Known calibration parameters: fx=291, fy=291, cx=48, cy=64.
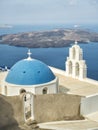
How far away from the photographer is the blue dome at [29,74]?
20.4 m

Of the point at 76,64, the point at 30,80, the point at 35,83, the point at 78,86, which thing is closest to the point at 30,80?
the point at 30,80

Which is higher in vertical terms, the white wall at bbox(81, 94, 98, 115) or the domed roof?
the domed roof

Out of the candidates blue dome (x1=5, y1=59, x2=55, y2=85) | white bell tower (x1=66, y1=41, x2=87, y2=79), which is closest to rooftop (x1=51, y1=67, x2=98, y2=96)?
white bell tower (x1=66, y1=41, x2=87, y2=79)

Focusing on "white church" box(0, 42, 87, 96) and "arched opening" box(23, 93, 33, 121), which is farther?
"white church" box(0, 42, 87, 96)

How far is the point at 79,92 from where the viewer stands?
73.9 feet

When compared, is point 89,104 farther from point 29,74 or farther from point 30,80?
point 29,74

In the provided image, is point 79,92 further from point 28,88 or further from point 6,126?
point 6,126

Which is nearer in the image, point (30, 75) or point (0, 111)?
point (0, 111)

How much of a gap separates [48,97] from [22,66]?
3532 millimetres

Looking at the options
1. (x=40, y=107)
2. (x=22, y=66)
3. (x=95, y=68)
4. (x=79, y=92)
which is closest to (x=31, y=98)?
(x=40, y=107)

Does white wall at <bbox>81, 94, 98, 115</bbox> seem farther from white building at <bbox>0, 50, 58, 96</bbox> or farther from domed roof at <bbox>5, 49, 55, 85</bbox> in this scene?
domed roof at <bbox>5, 49, 55, 85</bbox>

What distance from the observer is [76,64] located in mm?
26578

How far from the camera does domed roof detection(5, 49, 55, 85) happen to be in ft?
67.0

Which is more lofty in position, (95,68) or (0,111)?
(0,111)
